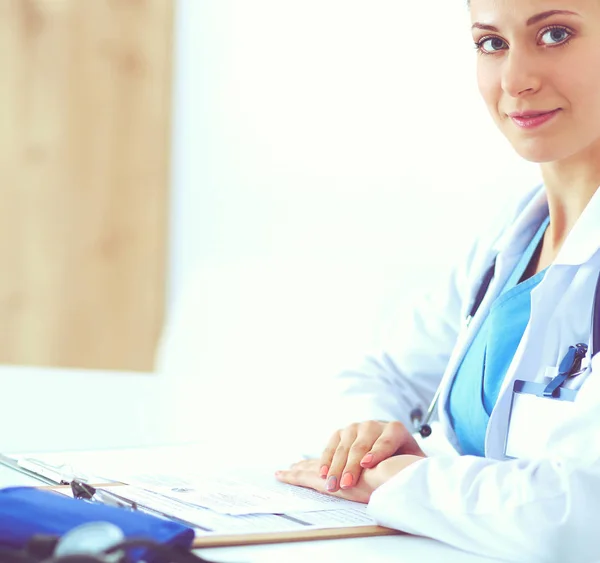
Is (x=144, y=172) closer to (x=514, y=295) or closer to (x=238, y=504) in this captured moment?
(x=514, y=295)

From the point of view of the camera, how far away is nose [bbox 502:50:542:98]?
1.22 m

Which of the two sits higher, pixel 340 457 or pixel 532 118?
pixel 532 118

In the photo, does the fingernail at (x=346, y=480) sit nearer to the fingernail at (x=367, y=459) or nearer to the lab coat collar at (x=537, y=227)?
the fingernail at (x=367, y=459)

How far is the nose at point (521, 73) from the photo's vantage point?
1216 millimetres

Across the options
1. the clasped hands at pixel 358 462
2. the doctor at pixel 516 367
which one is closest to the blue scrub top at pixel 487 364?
the doctor at pixel 516 367

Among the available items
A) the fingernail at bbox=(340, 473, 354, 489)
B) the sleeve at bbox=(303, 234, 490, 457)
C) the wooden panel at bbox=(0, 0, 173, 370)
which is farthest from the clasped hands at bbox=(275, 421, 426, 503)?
the wooden panel at bbox=(0, 0, 173, 370)

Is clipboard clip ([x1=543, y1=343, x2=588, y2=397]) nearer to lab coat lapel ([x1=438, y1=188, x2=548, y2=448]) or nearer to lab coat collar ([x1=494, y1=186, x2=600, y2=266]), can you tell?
lab coat collar ([x1=494, y1=186, x2=600, y2=266])

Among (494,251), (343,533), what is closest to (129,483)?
(343,533)

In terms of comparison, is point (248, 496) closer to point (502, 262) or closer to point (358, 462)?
point (358, 462)

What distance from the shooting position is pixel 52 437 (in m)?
1.83

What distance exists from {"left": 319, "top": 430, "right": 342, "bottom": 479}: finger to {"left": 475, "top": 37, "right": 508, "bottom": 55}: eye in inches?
20.2

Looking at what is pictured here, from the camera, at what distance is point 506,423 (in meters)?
1.20

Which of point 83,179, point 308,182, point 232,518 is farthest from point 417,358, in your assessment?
point 83,179

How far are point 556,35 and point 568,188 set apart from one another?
24cm
